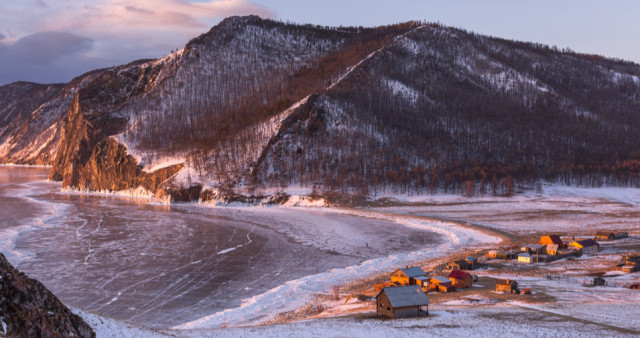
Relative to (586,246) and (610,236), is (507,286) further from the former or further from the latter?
(610,236)

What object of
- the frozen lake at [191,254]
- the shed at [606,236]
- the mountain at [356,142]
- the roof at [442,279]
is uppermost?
the mountain at [356,142]

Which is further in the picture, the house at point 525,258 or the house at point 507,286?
the house at point 525,258

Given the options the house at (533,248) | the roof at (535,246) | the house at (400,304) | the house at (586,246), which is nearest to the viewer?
the house at (400,304)

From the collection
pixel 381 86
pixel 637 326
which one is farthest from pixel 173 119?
pixel 637 326

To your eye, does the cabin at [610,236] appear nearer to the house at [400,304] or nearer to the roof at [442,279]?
the roof at [442,279]

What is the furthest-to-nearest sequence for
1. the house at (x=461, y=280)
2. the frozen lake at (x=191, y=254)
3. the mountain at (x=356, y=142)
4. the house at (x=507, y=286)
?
the mountain at (x=356, y=142) → the house at (x=461, y=280) → the frozen lake at (x=191, y=254) → the house at (x=507, y=286)

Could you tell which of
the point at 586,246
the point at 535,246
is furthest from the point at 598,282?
the point at 586,246

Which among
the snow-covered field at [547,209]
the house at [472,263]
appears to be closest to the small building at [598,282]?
the house at [472,263]
